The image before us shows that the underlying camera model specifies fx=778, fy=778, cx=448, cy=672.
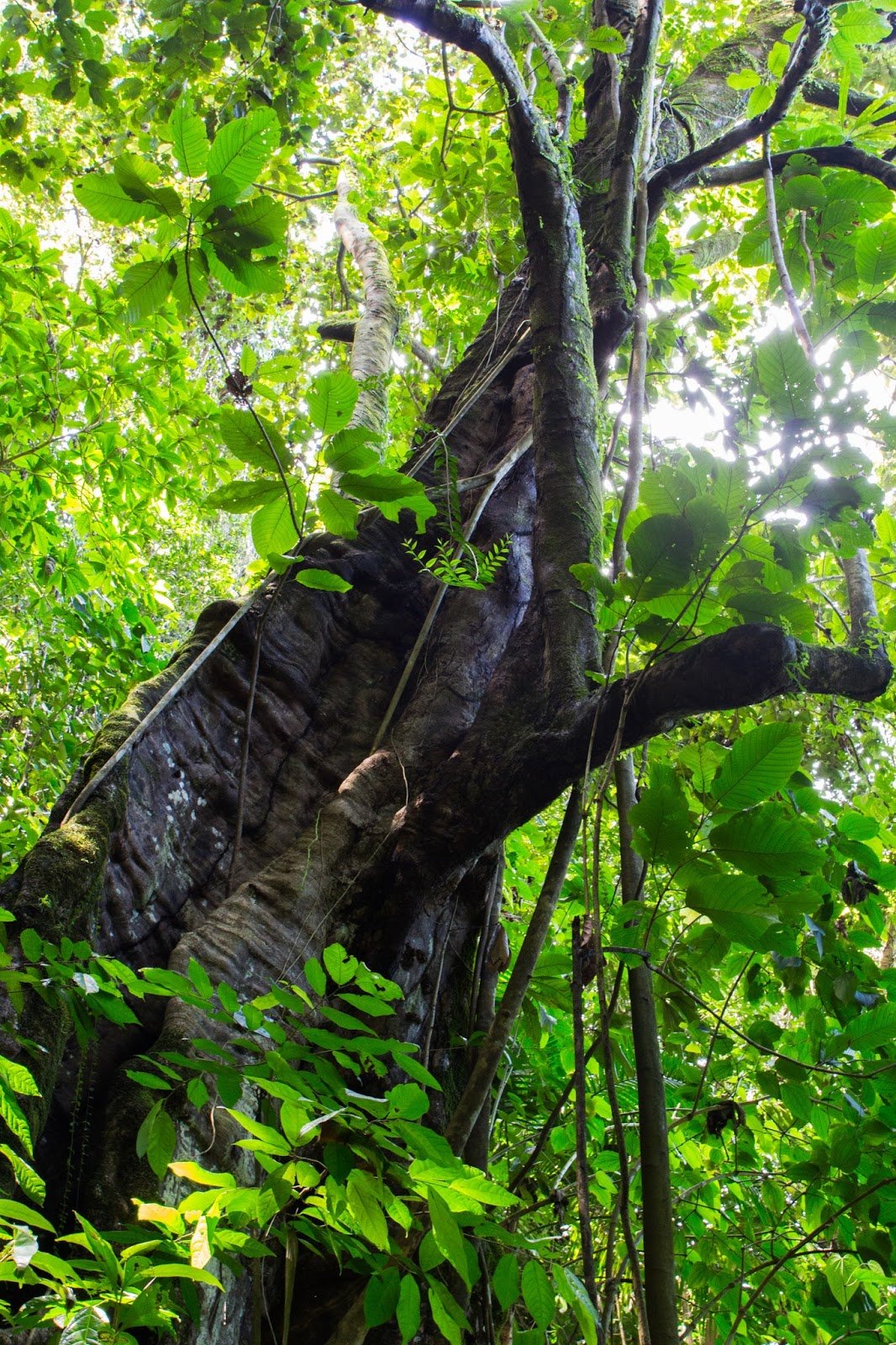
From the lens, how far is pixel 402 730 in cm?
210

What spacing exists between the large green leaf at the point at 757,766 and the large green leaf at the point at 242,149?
42.2 inches

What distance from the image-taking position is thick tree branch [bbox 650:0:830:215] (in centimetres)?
204

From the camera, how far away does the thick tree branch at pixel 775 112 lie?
2039 mm

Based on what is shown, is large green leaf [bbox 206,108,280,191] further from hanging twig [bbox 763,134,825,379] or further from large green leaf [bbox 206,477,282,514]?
hanging twig [bbox 763,134,825,379]

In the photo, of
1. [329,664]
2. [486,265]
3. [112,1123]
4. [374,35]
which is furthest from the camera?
[374,35]

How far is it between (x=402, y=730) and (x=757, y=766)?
1163 mm

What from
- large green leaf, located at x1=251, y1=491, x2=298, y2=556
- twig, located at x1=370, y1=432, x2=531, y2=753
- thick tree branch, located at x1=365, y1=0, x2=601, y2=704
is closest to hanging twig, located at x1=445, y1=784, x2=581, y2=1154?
thick tree branch, located at x1=365, y1=0, x2=601, y2=704

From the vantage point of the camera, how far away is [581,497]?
74.4 inches

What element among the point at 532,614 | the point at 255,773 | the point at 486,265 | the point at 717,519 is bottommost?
the point at 255,773

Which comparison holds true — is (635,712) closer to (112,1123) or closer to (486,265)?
(112,1123)

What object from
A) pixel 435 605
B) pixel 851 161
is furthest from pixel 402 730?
pixel 851 161

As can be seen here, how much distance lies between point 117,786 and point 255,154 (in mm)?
1160

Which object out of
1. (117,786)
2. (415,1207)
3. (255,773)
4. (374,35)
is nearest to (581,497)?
(255,773)

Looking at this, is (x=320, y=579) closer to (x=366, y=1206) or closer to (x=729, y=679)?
(x=729, y=679)
